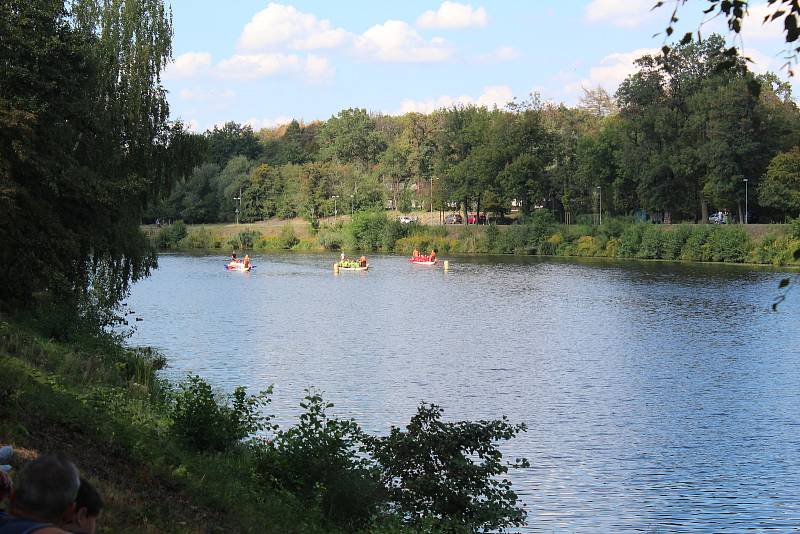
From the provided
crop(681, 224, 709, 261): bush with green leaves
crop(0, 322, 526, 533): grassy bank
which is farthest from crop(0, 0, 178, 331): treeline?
crop(681, 224, 709, 261): bush with green leaves

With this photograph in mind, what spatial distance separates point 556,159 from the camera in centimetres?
10494

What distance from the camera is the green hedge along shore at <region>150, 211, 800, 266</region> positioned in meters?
76.2

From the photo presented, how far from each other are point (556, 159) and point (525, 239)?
47.3ft

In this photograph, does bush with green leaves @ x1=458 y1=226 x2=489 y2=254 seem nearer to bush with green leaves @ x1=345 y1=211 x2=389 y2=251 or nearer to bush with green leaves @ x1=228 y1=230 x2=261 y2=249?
bush with green leaves @ x1=345 y1=211 x2=389 y2=251

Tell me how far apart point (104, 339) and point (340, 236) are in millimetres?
84280

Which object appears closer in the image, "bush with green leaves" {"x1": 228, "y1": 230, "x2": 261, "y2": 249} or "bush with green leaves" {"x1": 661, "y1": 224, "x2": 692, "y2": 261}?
"bush with green leaves" {"x1": 661, "y1": 224, "x2": 692, "y2": 261}

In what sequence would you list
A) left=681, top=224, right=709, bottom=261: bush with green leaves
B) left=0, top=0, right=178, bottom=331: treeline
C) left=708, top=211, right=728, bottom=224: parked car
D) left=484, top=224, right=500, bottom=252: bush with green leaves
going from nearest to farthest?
left=0, top=0, right=178, bottom=331: treeline
left=681, top=224, right=709, bottom=261: bush with green leaves
left=708, top=211, right=728, bottom=224: parked car
left=484, top=224, right=500, bottom=252: bush with green leaves

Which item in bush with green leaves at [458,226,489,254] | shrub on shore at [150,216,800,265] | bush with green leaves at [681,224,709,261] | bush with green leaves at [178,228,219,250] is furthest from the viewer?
bush with green leaves at [178,228,219,250]

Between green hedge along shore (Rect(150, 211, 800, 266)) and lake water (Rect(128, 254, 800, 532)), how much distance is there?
14778 mm

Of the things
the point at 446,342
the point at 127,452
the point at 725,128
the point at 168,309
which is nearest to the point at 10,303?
the point at 127,452

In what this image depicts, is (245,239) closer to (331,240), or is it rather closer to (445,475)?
(331,240)

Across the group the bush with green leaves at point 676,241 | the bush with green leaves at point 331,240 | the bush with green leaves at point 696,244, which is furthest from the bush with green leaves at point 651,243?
the bush with green leaves at point 331,240

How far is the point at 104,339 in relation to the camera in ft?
78.6

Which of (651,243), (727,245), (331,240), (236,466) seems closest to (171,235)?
Answer: (331,240)
